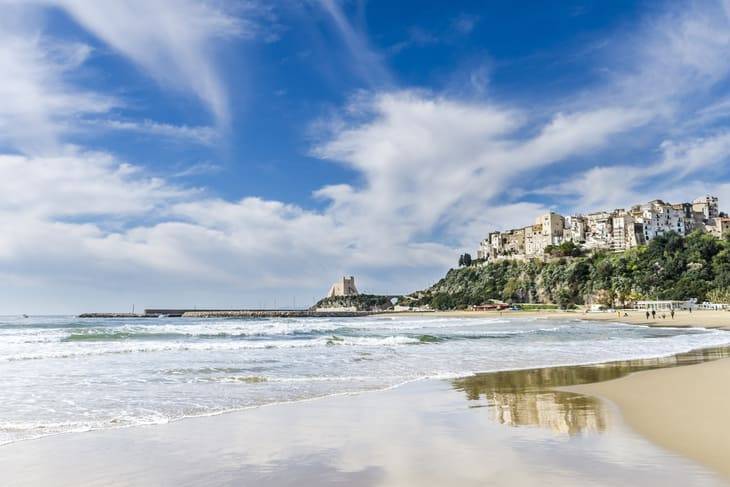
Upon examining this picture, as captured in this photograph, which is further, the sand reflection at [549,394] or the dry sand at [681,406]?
the sand reflection at [549,394]

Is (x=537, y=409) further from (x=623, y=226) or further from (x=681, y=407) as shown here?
(x=623, y=226)

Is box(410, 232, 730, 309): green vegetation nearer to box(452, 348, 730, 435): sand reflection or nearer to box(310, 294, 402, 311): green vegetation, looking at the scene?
box(310, 294, 402, 311): green vegetation

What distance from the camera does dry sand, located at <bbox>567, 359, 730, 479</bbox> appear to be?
18.2 feet

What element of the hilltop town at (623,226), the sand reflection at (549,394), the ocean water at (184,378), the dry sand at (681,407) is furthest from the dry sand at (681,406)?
the hilltop town at (623,226)

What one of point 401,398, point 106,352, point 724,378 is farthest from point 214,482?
point 106,352

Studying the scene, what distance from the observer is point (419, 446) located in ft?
19.0

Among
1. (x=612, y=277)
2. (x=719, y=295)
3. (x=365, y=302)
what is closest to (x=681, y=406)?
(x=719, y=295)

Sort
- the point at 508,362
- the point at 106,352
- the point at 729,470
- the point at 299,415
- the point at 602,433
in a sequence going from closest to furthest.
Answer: the point at 729,470
the point at 602,433
the point at 299,415
the point at 508,362
the point at 106,352

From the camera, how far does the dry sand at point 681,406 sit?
555 cm

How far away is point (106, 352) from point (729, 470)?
20.8 metres

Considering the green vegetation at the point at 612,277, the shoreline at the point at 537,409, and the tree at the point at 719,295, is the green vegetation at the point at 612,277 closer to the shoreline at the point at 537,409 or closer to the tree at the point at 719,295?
the tree at the point at 719,295

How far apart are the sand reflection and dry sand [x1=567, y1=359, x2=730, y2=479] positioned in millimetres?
482

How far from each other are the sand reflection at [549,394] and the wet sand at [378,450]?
4 centimetres

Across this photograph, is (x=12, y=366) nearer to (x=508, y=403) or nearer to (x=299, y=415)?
(x=299, y=415)
